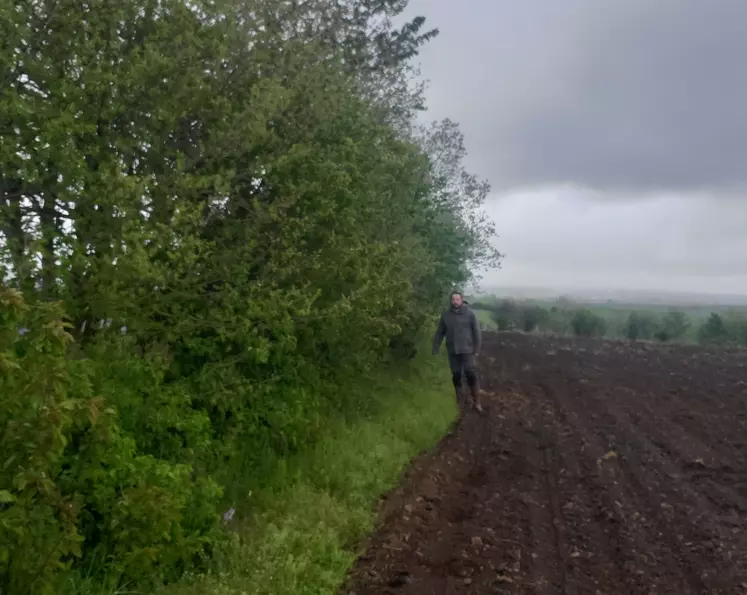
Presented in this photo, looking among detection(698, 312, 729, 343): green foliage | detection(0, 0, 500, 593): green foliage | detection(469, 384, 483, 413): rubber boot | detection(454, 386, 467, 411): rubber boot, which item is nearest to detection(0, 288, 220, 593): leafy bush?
detection(0, 0, 500, 593): green foliage

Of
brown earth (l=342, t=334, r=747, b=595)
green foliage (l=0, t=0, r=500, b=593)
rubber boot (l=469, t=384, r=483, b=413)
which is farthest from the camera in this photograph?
rubber boot (l=469, t=384, r=483, b=413)

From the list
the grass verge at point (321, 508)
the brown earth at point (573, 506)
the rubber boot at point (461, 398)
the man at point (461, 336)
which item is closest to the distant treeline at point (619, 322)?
the brown earth at point (573, 506)

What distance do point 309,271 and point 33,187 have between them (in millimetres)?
3059

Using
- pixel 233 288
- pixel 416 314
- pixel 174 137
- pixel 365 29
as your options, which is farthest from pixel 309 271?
pixel 365 29

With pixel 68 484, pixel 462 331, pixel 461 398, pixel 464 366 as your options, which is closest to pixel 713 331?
pixel 461 398

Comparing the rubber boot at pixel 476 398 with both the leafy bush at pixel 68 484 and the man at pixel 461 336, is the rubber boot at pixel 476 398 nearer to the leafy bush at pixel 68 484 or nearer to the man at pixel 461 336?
the man at pixel 461 336

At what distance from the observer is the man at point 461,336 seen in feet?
41.9

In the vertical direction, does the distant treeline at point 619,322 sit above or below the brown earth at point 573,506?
above

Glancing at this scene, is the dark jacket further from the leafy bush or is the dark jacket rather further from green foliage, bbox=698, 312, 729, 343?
green foliage, bbox=698, 312, 729, 343

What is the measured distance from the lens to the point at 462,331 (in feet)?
42.0

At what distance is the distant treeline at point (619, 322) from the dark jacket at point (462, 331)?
32.1 m

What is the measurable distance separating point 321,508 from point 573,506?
2.62m

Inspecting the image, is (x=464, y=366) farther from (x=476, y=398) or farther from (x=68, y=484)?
(x=68, y=484)

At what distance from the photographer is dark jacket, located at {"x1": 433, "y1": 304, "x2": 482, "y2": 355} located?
12773 mm
